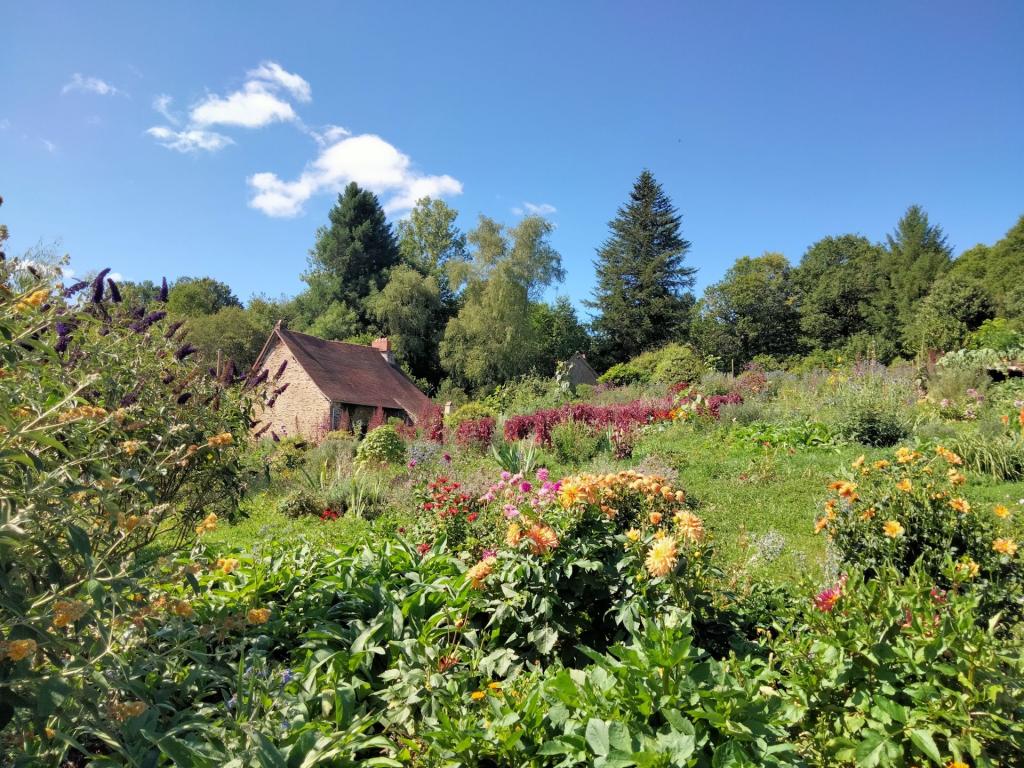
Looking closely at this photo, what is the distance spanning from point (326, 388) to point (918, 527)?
19.4 m

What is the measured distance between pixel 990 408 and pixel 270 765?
10.2 metres

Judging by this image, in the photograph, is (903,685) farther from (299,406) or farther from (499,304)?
(499,304)

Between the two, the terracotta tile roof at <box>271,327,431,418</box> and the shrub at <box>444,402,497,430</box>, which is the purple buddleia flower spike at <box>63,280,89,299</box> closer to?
the shrub at <box>444,402,497,430</box>

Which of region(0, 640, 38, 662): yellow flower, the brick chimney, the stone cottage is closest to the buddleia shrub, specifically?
region(0, 640, 38, 662): yellow flower

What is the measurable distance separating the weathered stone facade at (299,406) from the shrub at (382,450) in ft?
31.1

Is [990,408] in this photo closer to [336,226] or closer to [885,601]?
[885,601]

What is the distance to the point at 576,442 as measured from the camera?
9.14 metres

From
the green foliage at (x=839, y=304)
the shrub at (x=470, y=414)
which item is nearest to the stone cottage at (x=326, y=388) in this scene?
the shrub at (x=470, y=414)

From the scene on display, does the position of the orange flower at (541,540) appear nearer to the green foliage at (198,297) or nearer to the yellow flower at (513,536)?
the yellow flower at (513,536)

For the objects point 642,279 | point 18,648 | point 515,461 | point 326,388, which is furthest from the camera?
point 642,279

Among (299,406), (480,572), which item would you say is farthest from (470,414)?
(480,572)

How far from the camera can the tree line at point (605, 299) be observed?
30812mm

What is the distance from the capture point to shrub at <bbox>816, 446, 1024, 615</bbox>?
3.20 metres

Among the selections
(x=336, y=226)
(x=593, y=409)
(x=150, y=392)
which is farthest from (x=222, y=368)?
(x=336, y=226)
